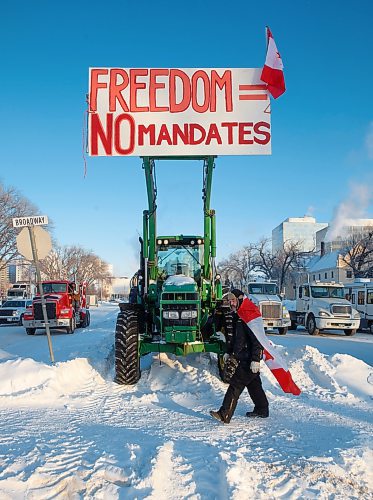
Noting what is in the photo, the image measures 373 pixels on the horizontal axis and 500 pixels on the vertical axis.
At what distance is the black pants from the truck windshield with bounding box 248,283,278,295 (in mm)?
19208

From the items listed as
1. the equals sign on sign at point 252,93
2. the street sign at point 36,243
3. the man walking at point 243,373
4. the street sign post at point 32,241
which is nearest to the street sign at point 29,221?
the street sign post at point 32,241

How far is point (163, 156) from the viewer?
419 inches

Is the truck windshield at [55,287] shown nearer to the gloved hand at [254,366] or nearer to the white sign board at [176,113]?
the white sign board at [176,113]

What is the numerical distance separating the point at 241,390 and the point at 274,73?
701 cm

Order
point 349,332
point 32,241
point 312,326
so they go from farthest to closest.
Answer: point 312,326, point 349,332, point 32,241

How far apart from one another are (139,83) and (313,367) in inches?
273

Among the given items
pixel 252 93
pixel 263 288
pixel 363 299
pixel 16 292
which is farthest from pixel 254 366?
pixel 16 292

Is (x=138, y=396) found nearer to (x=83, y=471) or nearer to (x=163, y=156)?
(x=83, y=471)

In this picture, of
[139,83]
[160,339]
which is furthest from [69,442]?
[139,83]

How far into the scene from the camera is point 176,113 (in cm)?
1060

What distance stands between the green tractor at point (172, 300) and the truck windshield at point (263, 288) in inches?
574

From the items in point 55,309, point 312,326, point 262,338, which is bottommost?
point 312,326

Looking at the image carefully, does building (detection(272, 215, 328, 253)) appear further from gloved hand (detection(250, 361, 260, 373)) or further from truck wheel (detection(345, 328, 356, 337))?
gloved hand (detection(250, 361, 260, 373))

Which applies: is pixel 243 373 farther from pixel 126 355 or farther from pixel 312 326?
pixel 312 326
